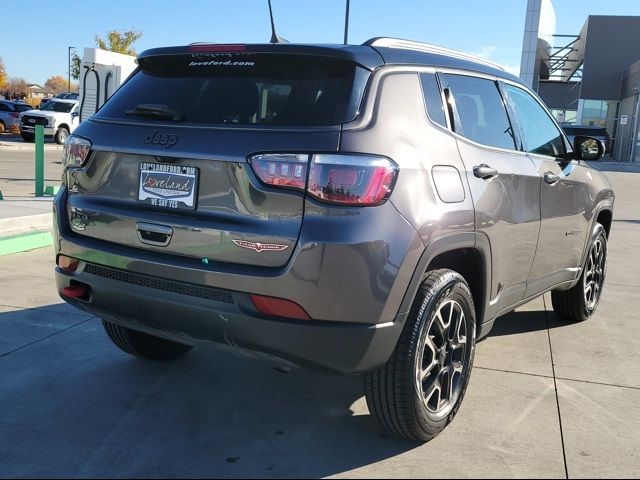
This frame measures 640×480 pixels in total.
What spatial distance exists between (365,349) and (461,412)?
122 centimetres

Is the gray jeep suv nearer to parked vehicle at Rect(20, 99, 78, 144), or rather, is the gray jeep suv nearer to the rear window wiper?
the rear window wiper

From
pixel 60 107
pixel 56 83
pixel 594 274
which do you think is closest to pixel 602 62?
pixel 60 107

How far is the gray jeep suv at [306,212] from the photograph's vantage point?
266 centimetres

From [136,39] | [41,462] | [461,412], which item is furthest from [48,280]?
[136,39]

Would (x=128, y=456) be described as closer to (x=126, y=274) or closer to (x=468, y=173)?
(x=126, y=274)

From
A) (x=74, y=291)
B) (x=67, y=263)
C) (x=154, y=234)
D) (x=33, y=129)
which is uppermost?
(x=154, y=234)

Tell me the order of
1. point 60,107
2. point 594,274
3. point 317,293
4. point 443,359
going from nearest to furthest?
point 317,293, point 443,359, point 594,274, point 60,107

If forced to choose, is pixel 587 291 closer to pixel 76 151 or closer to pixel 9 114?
pixel 76 151

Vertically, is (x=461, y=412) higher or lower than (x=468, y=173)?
lower

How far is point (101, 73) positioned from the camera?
12.7 meters

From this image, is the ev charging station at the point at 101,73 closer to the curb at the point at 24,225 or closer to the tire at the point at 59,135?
the curb at the point at 24,225

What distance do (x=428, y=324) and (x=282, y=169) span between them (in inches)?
40.1

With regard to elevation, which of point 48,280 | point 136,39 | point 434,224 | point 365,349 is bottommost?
point 48,280

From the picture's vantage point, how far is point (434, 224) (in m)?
2.94
